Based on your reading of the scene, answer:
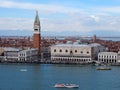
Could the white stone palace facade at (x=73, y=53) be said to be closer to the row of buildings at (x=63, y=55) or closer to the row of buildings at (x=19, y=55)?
the row of buildings at (x=63, y=55)

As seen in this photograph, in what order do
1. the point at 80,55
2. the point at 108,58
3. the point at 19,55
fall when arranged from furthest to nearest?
the point at 19,55 → the point at 80,55 → the point at 108,58

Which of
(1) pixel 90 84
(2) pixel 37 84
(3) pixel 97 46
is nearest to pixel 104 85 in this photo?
(1) pixel 90 84

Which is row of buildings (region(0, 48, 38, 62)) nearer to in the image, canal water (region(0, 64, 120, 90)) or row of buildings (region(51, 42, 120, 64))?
row of buildings (region(51, 42, 120, 64))

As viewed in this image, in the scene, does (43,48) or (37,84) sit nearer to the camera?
(37,84)

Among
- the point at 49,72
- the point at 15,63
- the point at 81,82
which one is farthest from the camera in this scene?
the point at 15,63

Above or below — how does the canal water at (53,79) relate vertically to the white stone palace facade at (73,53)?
below

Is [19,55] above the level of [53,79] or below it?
above

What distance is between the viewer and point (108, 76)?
46.9ft

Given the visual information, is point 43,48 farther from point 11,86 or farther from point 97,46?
point 11,86

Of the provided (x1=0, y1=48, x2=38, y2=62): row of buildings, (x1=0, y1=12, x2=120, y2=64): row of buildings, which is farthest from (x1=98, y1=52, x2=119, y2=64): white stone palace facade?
(x1=0, y1=48, x2=38, y2=62): row of buildings

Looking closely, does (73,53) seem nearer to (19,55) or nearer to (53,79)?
(19,55)

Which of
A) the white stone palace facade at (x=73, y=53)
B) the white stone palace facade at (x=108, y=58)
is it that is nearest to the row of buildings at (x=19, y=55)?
the white stone palace facade at (x=73, y=53)

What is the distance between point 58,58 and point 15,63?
6.86 ft

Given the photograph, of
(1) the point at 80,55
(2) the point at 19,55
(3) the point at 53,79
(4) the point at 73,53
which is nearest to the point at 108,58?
(1) the point at 80,55
